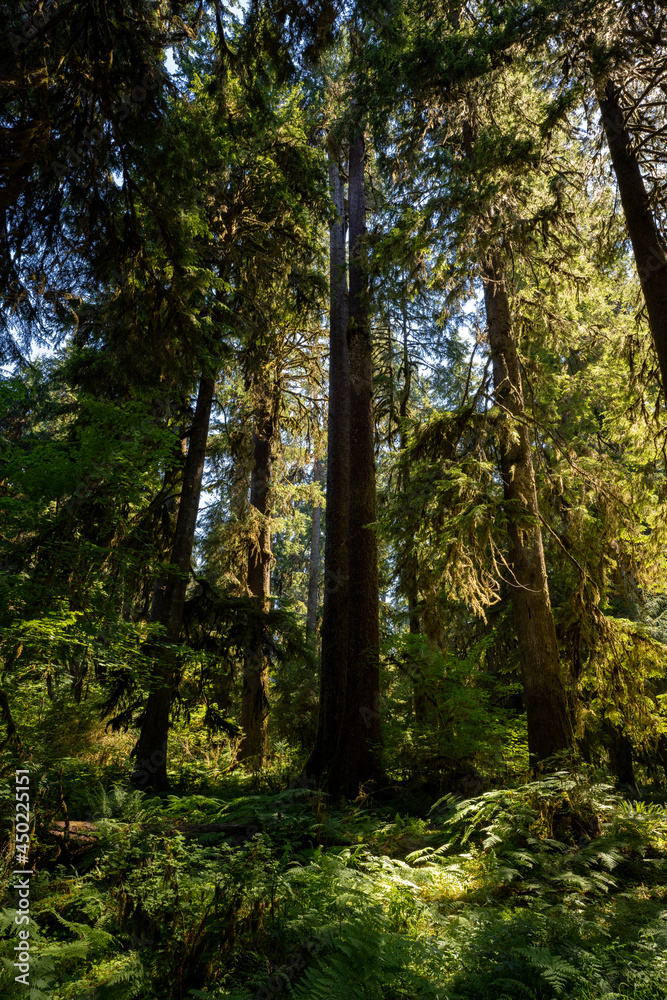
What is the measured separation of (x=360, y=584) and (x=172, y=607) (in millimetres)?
3163

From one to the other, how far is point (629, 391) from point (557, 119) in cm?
370

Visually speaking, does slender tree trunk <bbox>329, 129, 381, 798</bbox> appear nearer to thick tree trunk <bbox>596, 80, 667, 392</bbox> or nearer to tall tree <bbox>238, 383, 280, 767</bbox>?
tall tree <bbox>238, 383, 280, 767</bbox>

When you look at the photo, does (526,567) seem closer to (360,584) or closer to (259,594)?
(360,584)

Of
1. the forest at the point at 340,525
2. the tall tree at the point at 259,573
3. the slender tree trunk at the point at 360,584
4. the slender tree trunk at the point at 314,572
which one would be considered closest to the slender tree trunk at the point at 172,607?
the forest at the point at 340,525

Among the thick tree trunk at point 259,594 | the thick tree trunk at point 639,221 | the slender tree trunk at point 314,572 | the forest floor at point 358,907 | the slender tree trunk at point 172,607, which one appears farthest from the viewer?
the slender tree trunk at point 314,572

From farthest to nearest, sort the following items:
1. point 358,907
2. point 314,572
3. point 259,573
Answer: point 314,572 → point 259,573 → point 358,907

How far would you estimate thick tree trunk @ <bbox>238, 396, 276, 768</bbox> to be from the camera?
1059cm

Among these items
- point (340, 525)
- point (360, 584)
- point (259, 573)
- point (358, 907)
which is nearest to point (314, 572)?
point (259, 573)

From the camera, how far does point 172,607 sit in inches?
344

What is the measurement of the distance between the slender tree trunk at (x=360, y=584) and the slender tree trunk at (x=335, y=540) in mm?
393

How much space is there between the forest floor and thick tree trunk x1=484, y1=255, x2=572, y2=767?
2.37 feet

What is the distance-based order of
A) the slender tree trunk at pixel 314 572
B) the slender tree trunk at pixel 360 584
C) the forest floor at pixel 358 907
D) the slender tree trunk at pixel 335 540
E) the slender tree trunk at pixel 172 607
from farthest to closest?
the slender tree trunk at pixel 314 572
the slender tree trunk at pixel 335 540
the slender tree trunk at pixel 172 607
the slender tree trunk at pixel 360 584
the forest floor at pixel 358 907

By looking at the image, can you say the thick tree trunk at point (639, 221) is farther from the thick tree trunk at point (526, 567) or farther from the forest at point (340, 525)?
the thick tree trunk at point (526, 567)

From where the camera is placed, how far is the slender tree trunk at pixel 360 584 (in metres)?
7.87
